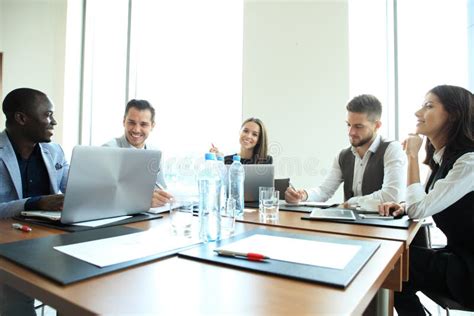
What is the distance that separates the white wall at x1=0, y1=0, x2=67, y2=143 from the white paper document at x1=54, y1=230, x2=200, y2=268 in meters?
3.19

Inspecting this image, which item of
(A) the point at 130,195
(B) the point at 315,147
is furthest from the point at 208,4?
(A) the point at 130,195

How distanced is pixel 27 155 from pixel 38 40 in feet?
8.77

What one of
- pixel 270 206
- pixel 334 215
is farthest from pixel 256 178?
pixel 334 215

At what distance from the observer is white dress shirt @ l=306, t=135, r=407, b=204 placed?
172 cm

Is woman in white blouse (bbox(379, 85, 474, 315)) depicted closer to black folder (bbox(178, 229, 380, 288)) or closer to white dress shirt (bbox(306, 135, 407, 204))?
white dress shirt (bbox(306, 135, 407, 204))

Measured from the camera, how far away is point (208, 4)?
10.5 ft

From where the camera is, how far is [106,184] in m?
1.08

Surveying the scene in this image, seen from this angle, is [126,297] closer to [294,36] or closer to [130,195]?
[130,195]

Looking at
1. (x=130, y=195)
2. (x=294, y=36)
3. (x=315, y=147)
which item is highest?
(x=294, y=36)

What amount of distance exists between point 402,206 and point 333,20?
2020mm

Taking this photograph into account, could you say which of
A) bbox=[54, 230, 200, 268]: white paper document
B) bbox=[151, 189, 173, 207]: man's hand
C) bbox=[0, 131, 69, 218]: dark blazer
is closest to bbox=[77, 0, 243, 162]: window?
bbox=[0, 131, 69, 218]: dark blazer

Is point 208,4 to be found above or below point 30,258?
above

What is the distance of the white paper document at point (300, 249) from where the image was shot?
0.68m

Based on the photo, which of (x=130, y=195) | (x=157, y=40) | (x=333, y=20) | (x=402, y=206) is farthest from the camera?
(x=157, y=40)
